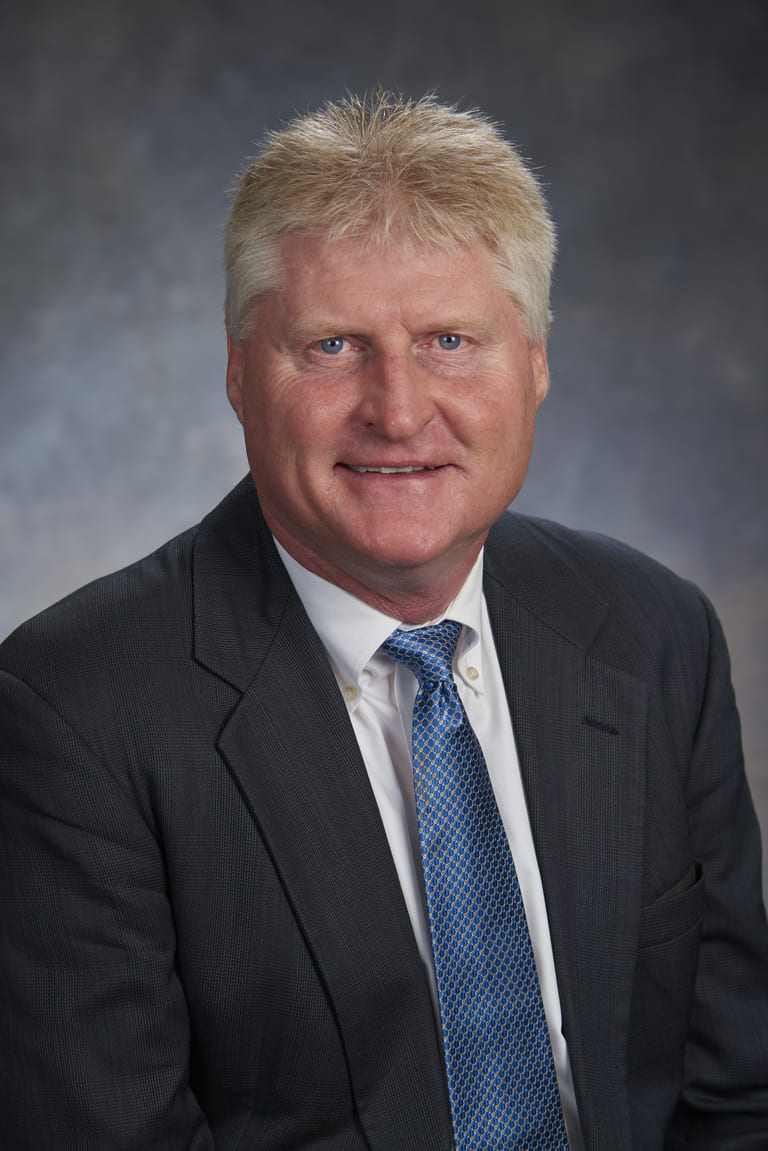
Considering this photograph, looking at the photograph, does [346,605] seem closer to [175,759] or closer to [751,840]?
[175,759]

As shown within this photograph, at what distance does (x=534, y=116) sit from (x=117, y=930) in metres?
3.01

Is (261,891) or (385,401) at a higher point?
(385,401)

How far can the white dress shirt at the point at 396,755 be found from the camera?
88.5 inches

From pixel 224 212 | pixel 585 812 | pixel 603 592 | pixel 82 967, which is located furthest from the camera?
pixel 224 212

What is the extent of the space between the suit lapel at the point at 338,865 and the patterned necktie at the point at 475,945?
5cm

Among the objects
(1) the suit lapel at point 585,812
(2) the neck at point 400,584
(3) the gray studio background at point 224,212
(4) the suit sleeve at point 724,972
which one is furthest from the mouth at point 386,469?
(3) the gray studio background at point 224,212

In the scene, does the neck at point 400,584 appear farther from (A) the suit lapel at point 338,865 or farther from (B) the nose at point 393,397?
(B) the nose at point 393,397

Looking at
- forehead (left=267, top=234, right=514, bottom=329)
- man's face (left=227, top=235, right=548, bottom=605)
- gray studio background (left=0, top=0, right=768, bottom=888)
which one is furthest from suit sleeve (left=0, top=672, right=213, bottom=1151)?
gray studio background (left=0, top=0, right=768, bottom=888)

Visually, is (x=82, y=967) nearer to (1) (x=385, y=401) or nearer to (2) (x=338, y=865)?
(2) (x=338, y=865)

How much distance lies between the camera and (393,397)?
2092mm

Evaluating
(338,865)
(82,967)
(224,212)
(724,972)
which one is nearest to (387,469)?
(338,865)

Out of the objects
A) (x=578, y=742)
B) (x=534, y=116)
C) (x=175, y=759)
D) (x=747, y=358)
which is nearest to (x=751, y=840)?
(x=578, y=742)

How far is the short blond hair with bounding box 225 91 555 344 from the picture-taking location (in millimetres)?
2082

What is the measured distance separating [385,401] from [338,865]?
2.38 feet
